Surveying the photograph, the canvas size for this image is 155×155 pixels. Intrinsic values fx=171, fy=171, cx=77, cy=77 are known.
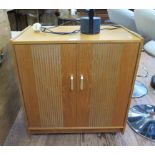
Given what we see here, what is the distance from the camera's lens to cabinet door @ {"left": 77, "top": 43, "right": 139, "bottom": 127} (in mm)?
975

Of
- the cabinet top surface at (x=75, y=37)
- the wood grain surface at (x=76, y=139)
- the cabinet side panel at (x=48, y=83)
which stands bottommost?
the wood grain surface at (x=76, y=139)

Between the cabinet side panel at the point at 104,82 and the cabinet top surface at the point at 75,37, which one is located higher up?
the cabinet top surface at the point at 75,37

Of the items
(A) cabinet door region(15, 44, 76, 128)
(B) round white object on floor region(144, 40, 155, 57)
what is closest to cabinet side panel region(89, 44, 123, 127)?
(A) cabinet door region(15, 44, 76, 128)

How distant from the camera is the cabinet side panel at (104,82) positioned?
0.98 metres

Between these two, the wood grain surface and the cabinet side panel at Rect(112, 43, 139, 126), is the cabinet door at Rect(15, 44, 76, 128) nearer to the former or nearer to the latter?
the wood grain surface

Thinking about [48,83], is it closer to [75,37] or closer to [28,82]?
[28,82]

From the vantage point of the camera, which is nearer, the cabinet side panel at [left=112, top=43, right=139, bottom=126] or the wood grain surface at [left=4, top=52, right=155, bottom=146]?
the cabinet side panel at [left=112, top=43, right=139, bottom=126]

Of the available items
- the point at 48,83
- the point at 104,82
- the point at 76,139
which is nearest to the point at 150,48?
the point at 104,82

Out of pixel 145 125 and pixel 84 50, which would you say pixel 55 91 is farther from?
pixel 145 125

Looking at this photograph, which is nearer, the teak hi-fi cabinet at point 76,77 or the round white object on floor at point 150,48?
the teak hi-fi cabinet at point 76,77

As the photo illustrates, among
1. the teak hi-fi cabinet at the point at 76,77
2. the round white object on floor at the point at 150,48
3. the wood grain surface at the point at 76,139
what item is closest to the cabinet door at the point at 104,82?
the teak hi-fi cabinet at the point at 76,77

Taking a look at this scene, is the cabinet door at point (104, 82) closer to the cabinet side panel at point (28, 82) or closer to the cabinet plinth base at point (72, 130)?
the cabinet plinth base at point (72, 130)

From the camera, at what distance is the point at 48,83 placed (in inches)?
42.4
